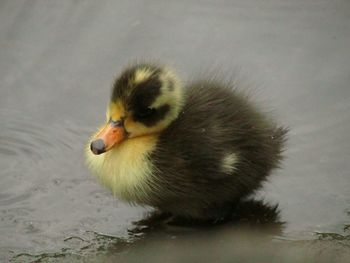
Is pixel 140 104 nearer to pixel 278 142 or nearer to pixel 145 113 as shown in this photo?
pixel 145 113

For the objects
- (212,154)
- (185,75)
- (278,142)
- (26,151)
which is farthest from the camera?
(185,75)

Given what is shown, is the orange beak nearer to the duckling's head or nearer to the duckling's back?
the duckling's head

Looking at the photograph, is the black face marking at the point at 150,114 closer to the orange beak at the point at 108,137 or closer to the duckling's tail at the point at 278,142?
the orange beak at the point at 108,137

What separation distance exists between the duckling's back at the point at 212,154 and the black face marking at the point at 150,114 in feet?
0.17

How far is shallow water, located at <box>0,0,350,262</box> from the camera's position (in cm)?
250

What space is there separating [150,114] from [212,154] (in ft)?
0.74

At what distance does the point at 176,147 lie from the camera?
2504 millimetres

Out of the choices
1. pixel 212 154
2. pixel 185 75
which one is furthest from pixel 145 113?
pixel 185 75

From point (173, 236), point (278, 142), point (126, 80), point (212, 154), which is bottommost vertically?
point (173, 236)

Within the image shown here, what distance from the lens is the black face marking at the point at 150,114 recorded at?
252cm

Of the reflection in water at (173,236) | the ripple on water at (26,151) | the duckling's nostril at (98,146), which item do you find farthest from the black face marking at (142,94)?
the ripple on water at (26,151)

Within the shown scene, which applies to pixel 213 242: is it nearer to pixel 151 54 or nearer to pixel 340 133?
pixel 340 133

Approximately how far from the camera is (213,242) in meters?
2.51

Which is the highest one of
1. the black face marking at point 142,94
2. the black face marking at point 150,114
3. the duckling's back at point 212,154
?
the black face marking at point 142,94
